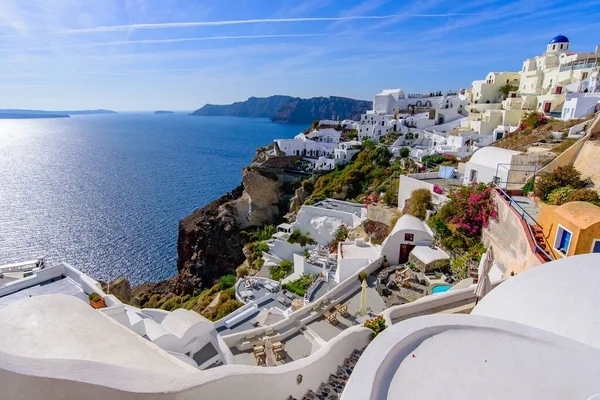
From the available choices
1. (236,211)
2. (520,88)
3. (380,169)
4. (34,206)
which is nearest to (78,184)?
(34,206)

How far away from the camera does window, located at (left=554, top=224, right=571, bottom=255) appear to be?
989 centimetres

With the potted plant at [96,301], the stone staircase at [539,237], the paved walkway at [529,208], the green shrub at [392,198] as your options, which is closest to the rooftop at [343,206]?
the green shrub at [392,198]

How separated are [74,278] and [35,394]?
1488 cm

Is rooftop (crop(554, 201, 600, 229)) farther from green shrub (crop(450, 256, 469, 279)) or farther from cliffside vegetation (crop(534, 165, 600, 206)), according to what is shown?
green shrub (crop(450, 256, 469, 279))

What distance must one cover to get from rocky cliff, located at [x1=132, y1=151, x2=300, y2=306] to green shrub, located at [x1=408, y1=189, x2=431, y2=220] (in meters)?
26.0

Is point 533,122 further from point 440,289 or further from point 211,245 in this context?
point 211,245

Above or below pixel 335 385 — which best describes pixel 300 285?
below

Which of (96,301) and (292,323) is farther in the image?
(96,301)

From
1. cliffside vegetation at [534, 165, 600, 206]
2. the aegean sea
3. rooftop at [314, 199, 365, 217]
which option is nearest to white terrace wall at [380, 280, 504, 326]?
cliffside vegetation at [534, 165, 600, 206]

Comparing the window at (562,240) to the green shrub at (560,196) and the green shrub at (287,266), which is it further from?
the green shrub at (287,266)

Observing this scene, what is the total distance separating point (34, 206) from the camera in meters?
56.8

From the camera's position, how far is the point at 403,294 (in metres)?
13.5

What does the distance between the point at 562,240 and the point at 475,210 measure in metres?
5.45

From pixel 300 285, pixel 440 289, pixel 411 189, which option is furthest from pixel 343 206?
pixel 440 289
